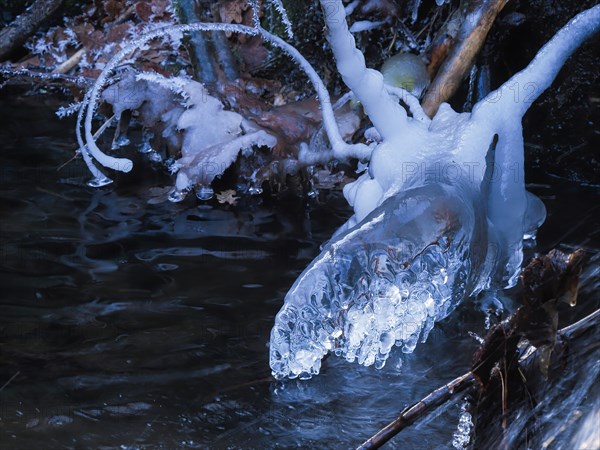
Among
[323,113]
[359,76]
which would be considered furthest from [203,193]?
[359,76]

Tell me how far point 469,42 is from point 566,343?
228cm

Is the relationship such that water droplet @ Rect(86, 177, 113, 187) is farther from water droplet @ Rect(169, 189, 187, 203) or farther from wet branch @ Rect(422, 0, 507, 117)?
wet branch @ Rect(422, 0, 507, 117)

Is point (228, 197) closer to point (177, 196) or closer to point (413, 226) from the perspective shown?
point (177, 196)

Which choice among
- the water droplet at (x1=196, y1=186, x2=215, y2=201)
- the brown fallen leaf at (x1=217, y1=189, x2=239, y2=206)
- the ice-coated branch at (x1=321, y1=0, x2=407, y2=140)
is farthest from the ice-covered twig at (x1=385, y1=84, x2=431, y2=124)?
the water droplet at (x1=196, y1=186, x2=215, y2=201)

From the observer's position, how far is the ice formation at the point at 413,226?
2.37 metres

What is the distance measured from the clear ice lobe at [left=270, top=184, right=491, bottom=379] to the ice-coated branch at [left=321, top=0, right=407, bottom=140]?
31cm

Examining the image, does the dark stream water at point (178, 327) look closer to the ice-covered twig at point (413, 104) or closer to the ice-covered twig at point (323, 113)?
the ice-covered twig at point (323, 113)

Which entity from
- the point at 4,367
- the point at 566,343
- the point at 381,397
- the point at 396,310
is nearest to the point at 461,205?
the point at 396,310

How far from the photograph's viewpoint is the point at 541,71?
2986mm

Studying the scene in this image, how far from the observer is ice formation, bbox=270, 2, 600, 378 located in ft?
7.77

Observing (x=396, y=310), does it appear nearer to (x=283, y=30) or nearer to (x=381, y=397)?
(x=381, y=397)

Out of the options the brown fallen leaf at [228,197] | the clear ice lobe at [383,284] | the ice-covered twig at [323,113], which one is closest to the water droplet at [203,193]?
the brown fallen leaf at [228,197]

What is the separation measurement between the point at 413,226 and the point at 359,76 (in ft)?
1.76

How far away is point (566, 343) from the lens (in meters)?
1.74
